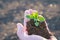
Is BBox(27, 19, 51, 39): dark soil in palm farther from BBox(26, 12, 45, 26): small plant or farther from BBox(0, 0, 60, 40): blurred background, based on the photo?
BBox(0, 0, 60, 40): blurred background

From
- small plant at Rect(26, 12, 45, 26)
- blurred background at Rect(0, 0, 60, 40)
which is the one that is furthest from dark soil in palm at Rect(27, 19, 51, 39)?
blurred background at Rect(0, 0, 60, 40)

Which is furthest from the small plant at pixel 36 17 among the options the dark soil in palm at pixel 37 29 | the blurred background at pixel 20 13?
the blurred background at pixel 20 13

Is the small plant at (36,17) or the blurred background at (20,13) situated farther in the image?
the blurred background at (20,13)

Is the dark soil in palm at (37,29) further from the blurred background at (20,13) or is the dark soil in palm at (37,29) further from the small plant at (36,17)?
the blurred background at (20,13)

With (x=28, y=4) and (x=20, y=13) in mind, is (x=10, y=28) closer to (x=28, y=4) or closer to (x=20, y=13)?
(x=20, y=13)

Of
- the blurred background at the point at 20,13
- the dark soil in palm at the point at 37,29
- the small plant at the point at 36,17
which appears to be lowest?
the dark soil in palm at the point at 37,29

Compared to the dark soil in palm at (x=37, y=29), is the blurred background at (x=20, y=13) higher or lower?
higher
